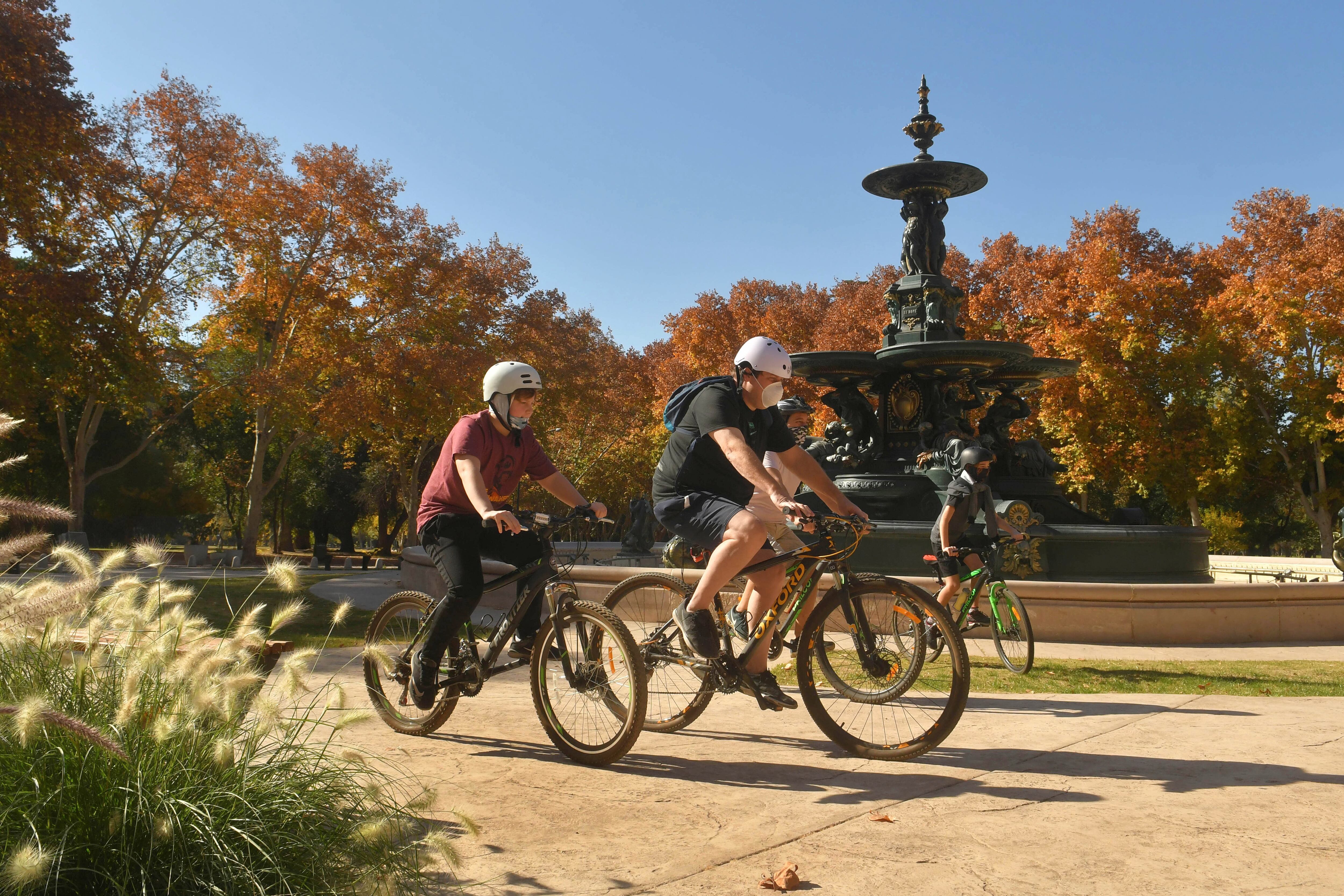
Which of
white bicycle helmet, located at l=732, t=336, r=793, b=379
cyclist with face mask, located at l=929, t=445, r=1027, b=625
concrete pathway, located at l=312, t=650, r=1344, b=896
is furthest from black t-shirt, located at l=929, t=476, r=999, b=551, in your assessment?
white bicycle helmet, located at l=732, t=336, r=793, b=379

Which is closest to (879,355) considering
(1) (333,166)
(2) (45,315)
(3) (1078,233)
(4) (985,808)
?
(4) (985,808)

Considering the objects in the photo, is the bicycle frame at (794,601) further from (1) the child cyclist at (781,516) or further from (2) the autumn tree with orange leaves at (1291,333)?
(2) the autumn tree with orange leaves at (1291,333)

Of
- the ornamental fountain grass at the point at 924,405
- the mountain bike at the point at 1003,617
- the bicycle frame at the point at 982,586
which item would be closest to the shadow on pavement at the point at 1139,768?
the mountain bike at the point at 1003,617

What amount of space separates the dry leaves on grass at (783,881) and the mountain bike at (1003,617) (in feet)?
15.9

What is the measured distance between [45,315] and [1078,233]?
104 ft

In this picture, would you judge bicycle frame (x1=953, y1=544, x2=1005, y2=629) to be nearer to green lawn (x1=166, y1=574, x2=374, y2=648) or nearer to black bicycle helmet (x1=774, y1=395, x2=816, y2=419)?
black bicycle helmet (x1=774, y1=395, x2=816, y2=419)

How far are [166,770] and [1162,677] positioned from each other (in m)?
7.07

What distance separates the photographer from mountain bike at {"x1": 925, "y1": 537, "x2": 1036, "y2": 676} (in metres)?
7.72

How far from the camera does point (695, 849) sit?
337cm

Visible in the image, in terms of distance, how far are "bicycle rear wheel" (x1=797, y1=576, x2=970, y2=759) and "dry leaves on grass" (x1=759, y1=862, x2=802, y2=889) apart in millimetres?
1623

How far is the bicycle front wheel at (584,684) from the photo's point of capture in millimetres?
4559

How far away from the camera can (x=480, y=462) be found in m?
5.09

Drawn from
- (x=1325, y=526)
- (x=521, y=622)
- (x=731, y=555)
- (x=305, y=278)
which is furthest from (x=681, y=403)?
(x=1325, y=526)

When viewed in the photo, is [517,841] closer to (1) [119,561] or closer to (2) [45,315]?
(1) [119,561]
